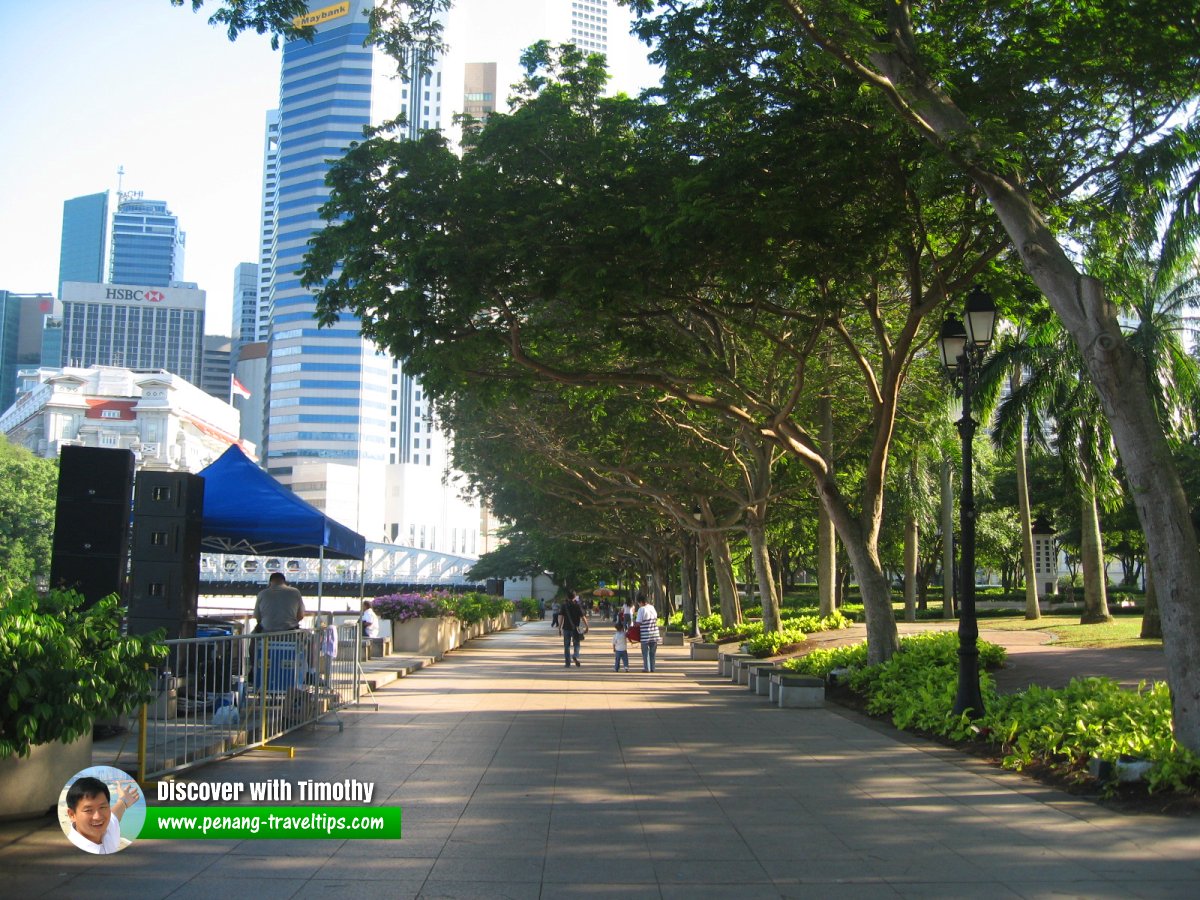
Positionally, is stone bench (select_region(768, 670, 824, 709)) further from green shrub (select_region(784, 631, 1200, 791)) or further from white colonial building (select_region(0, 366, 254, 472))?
white colonial building (select_region(0, 366, 254, 472))

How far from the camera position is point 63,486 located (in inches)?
436

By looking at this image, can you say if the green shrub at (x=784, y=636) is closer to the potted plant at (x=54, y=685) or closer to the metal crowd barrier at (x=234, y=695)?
the metal crowd barrier at (x=234, y=695)

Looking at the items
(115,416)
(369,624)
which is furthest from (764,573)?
(115,416)

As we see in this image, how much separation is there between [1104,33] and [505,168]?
7422 mm

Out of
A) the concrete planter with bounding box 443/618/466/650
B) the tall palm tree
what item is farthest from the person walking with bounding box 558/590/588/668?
the tall palm tree

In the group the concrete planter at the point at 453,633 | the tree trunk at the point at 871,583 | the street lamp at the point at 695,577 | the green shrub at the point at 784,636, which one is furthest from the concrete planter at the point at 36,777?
the street lamp at the point at 695,577

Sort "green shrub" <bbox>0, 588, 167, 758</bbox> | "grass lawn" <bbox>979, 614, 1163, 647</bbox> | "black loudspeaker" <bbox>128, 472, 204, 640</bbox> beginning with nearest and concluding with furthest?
"green shrub" <bbox>0, 588, 167, 758</bbox>
"black loudspeaker" <bbox>128, 472, 204, 640</bbox>
"grass lawn" <bbox>979, 614, 1163, 647</bbox>

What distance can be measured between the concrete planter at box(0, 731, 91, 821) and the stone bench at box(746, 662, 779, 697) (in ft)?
41.2

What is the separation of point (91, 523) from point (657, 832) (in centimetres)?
719

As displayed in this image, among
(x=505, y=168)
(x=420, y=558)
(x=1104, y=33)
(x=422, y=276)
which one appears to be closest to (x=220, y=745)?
(x=422, y=276)

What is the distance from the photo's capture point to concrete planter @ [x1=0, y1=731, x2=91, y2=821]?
697cm

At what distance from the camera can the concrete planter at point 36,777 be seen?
6.97m

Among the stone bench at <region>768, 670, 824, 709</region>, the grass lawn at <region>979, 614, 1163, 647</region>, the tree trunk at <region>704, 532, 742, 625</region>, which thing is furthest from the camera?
the tree trunk at <region>704, 532, 742, 625</region>

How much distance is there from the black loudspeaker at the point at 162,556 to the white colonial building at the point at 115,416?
111192 millimetres
